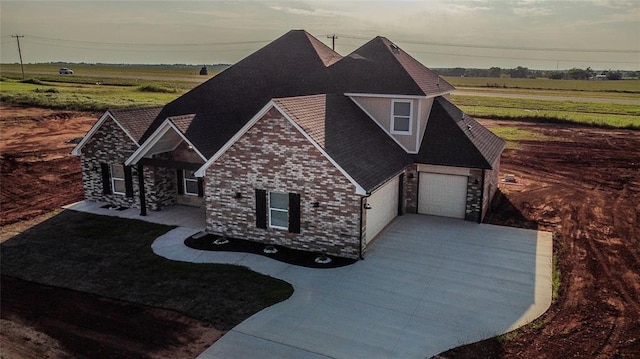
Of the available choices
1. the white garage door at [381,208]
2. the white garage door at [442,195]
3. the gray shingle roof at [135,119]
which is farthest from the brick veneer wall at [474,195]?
the gray shingle roof at [135,119]

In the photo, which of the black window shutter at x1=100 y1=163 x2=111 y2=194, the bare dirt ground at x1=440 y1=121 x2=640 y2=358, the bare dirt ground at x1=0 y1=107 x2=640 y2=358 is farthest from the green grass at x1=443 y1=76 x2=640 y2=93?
the black window shutter at x1=100 y1=163 x2=111 y2=194

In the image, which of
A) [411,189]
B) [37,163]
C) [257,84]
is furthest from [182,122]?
[37,163]

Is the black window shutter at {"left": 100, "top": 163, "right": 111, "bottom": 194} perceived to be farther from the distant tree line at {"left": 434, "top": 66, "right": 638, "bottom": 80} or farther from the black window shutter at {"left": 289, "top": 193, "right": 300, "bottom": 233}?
the distant tree line at {"left": 434, "top": 66, "right": 638, "bottom": 80}

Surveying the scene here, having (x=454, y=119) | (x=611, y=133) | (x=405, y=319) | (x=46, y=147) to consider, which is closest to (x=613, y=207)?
(x=454, y=119)

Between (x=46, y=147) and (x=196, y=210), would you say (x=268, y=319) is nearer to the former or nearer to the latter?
(x=196, y=210)

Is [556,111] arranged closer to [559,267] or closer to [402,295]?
[559,267]

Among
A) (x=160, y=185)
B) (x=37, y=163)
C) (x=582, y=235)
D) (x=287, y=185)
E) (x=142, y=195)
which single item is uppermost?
(x=287, y=185)
